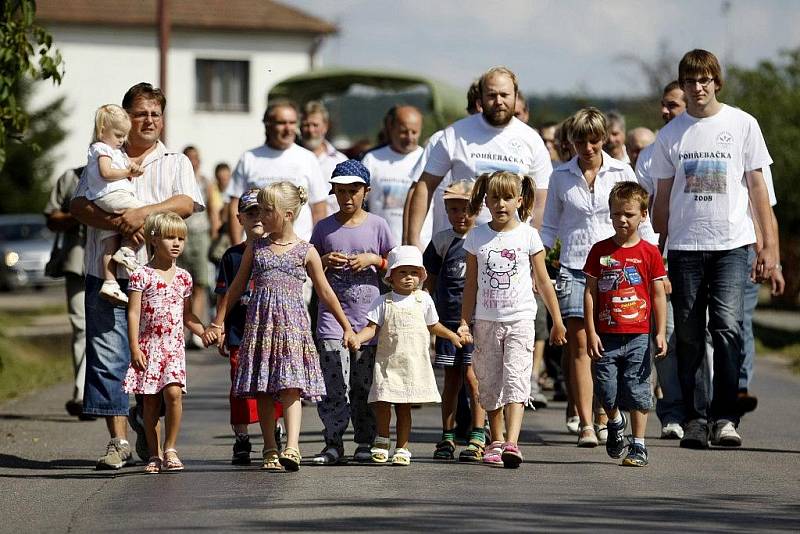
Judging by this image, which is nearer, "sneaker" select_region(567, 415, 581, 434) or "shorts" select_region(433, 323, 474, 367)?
"shorts" select_region(433, 323, 474, 367)

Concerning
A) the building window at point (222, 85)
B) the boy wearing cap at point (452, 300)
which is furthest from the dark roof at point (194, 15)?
the boy wearing cap at point (452, 300)

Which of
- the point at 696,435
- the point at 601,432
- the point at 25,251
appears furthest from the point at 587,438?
the point at 25,251

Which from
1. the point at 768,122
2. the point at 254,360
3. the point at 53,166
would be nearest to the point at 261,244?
the point at 254,360

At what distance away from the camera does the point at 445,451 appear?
9961 mm

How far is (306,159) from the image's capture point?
40.0 feet

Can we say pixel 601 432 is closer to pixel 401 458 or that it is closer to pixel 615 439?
pixel 615 439

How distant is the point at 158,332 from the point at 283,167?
2.94m

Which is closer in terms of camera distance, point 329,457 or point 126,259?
point 329,457

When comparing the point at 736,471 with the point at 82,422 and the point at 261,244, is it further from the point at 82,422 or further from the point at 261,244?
the point at 82,422

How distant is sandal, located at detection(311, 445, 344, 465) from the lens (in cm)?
963

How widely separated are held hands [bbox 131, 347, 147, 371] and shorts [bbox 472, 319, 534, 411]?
1918mm

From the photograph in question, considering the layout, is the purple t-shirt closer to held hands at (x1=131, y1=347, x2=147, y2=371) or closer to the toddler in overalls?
the toddler in overalls

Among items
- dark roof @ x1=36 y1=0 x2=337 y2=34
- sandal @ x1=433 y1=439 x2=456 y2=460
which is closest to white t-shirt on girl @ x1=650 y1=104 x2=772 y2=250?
sandal @ x1=433 y1=439 x2=456 y2=460

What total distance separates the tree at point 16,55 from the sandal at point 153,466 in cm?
342
